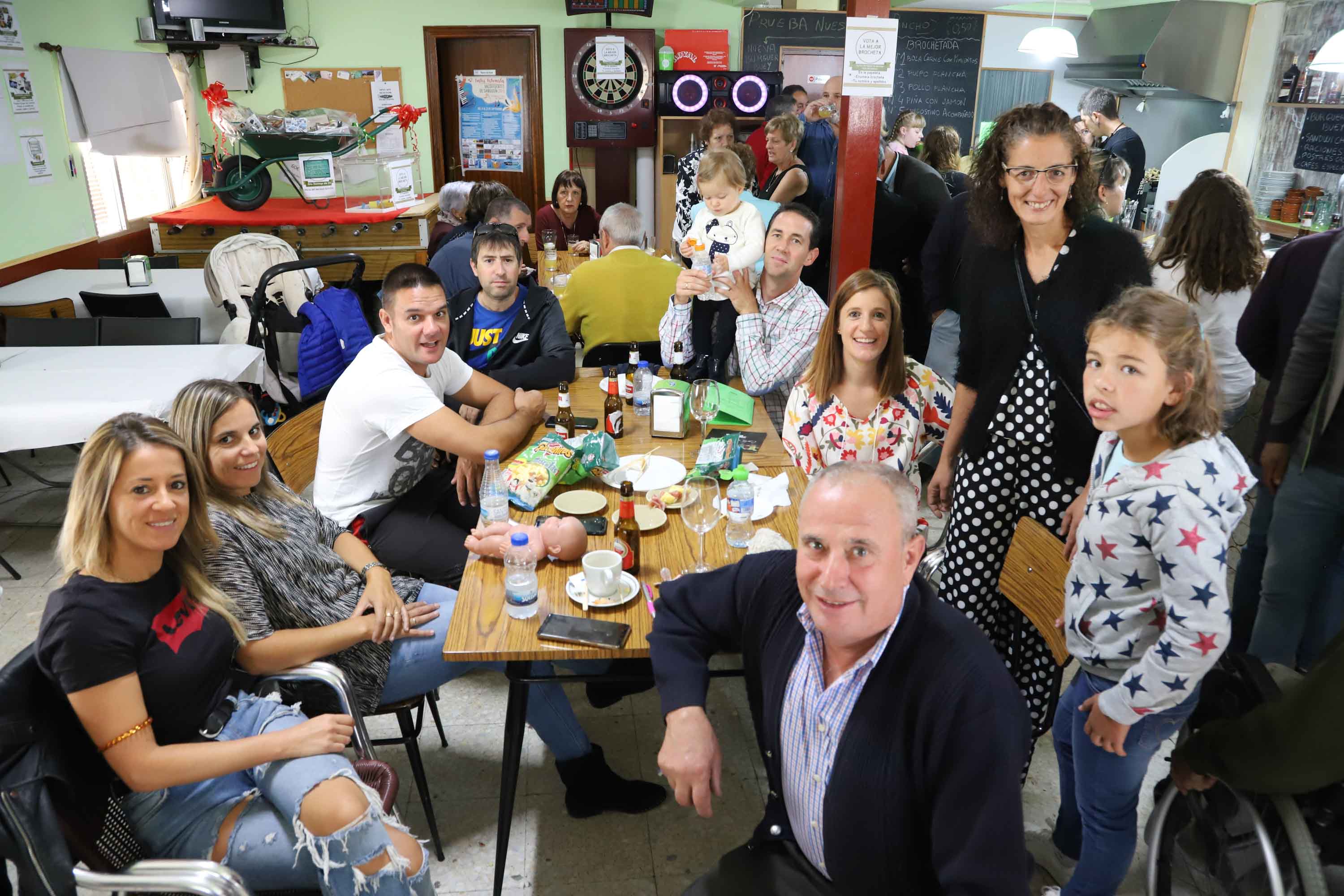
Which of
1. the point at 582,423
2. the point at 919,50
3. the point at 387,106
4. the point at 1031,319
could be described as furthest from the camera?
the point at 919,50

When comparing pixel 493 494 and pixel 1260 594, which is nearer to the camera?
pixel 493 494

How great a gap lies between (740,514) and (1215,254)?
1.90 metres

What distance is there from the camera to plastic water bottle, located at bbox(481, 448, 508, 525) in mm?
2176

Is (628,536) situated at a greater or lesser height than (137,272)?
lesser

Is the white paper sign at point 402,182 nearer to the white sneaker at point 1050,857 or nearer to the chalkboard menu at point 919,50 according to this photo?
the chalkboard menu at point 919,50

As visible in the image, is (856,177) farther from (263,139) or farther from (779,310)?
(263,139)

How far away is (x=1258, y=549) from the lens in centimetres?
Result: 276

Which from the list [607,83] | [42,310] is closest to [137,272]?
[42,310]

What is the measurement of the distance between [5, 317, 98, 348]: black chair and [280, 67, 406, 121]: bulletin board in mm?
4128

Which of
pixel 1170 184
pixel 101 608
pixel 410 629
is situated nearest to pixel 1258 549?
pixel 410 629

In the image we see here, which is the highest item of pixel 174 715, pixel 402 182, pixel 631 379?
pixel 402 182

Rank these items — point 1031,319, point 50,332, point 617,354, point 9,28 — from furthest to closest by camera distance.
Answer: point 9,28 → point 50,332 → point 617,354 → point 1031,319

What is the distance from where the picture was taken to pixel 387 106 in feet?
25.3

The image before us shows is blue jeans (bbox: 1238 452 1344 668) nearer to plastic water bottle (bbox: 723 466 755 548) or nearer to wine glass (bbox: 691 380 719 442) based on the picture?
plastic water bottle (bbox: 723 466 755 548)
